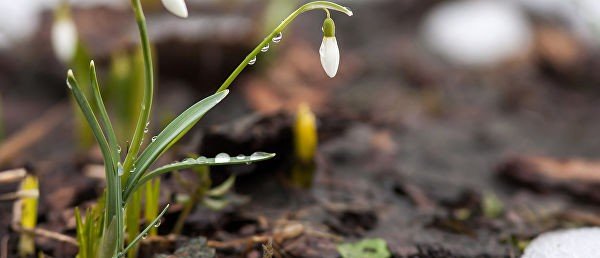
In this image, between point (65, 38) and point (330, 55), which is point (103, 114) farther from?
point (65, 38)

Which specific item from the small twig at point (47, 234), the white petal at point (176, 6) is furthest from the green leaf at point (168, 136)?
the small twig at point (47, 234)

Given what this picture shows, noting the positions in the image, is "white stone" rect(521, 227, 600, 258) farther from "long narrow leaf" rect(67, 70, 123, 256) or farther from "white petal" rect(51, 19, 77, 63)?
"white petal" rect(51, 19, 77, 63)

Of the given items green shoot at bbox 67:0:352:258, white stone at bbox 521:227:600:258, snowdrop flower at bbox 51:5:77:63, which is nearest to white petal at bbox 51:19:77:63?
snowdrop flower at bbox 51:5:77:63

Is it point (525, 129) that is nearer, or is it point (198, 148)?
point (198, 148)

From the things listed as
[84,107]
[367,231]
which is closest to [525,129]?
[367,231]

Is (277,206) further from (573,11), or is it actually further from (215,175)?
(573,11)

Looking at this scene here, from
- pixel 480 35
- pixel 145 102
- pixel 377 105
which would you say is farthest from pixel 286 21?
pixel 480 35
